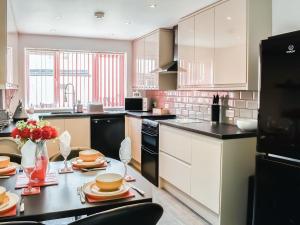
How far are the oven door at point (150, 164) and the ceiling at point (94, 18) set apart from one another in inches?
74.0

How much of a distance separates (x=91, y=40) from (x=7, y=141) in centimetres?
303

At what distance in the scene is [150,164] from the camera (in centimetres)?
423

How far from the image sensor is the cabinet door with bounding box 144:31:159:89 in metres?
4.71

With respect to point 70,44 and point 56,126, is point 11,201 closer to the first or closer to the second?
point 56,126

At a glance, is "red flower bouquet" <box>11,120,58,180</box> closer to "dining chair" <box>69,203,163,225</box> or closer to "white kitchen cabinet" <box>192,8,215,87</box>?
"dining chair" <box>69,203,163,225</box>

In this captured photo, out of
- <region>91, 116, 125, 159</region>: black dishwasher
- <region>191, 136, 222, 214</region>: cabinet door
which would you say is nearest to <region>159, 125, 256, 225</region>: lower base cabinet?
<region>191, 136, 222, 214</region>: cabinet door

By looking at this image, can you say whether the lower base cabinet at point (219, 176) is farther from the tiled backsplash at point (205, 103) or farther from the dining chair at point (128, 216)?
the dining chair at point (128, 216)

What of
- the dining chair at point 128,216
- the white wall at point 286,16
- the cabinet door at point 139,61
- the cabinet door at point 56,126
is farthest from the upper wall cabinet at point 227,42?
the cabinet door at point 56,126

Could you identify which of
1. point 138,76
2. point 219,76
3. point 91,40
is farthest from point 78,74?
point 219,76

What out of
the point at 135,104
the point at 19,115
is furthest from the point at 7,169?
the point at 135,104

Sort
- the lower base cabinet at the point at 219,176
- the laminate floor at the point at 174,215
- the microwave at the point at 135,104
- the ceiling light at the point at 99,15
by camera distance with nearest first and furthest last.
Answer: the lower base cabinet at the point at 219,176
the laminate floor at the point at 174,215
the ceiling light at the point at 99,15
the microwave at the point at 135,104

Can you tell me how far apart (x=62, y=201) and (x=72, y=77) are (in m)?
4.42

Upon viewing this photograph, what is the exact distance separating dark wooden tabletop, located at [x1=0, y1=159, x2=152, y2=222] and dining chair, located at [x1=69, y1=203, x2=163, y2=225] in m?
0.17

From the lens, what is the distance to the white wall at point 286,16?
90.5 inches
